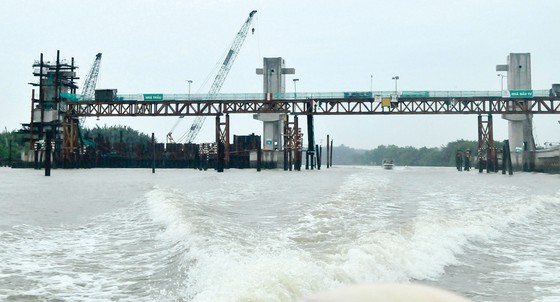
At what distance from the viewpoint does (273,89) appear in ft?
332

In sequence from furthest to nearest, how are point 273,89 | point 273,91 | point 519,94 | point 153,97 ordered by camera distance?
Result: point 273,89
point 273,91
point 153,97
point 519,94

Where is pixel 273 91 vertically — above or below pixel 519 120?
above

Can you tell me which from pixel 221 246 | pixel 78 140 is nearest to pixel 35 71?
pixel 78 140

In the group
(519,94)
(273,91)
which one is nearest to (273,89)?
(273,91)

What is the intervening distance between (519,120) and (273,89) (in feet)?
139

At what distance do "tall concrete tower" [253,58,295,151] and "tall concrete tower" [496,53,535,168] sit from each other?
126 ft

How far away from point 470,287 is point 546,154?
8013 centimetres

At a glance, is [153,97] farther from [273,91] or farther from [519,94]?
[519,94]

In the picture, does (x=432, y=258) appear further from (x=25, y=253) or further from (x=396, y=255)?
(x=25, y=253)

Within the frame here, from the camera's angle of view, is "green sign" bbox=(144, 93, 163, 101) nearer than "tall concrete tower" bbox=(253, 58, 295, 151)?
Yes

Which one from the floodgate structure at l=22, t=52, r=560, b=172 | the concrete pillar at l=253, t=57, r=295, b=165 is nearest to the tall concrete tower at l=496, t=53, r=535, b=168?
the floodgate structure at l=22, t=52, r=560, b=172

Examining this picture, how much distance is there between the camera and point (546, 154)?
80438 mm

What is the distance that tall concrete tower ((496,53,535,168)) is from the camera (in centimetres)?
9150

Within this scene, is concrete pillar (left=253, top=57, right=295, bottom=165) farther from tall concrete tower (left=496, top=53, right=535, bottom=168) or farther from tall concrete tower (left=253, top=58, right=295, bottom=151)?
tall concrete tower (left=496, top=53, right=535, bottom=168)
